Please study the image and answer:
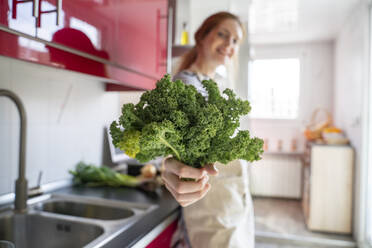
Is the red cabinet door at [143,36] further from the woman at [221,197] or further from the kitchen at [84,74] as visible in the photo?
the woman at [221,197]

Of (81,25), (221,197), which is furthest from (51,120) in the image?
A: (221,197)

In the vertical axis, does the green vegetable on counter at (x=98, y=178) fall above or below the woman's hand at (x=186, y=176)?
below

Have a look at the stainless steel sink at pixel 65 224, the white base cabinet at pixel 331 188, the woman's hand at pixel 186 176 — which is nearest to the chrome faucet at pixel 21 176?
the stainless steel sink at pixel 65 224

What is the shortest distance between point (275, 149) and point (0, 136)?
13.4 ft

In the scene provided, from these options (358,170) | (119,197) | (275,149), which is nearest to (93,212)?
(119,197)

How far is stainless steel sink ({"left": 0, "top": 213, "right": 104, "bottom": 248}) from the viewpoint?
0.96m

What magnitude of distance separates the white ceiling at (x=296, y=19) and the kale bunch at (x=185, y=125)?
2.64 meters

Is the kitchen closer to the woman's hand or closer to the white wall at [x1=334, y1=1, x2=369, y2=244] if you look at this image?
the white wall at [x1=334, y1=1, x2=369, y2=244]

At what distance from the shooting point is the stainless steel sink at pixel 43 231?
96cm

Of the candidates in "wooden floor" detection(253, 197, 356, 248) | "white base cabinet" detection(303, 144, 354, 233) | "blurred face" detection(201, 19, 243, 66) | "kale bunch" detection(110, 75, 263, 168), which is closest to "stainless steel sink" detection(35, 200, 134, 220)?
"blurred face" detection(201, 19, 243, 66)

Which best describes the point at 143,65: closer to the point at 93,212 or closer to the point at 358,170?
the point at 93,212

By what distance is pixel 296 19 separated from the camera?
341 centimetres

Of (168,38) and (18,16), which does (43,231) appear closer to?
(18,16)

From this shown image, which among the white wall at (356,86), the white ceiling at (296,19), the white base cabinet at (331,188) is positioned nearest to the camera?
the white wall at (356,86)
